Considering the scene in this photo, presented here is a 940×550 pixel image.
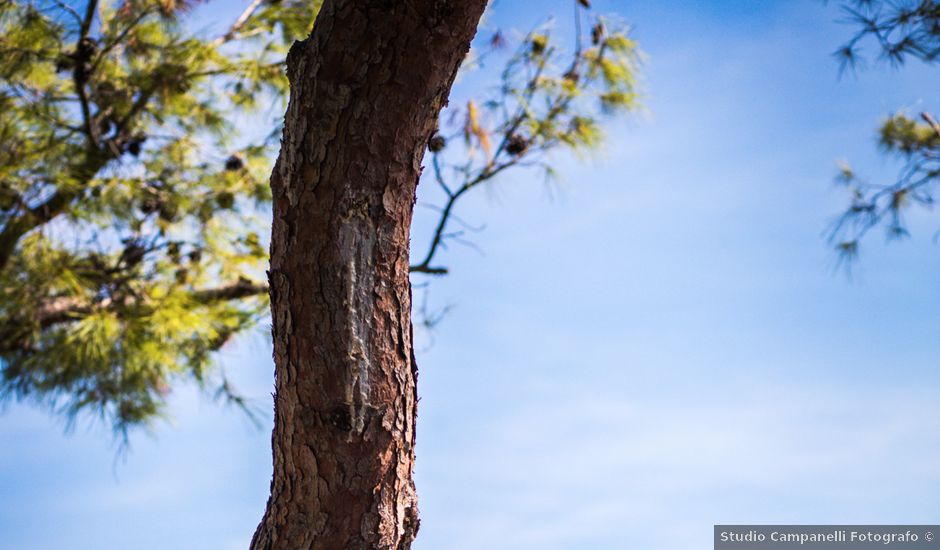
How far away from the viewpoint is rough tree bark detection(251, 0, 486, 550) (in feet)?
Result: 2.50

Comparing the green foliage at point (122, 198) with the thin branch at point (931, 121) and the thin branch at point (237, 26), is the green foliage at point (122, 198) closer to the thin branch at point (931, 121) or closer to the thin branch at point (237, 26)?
the thin branch at point (237, 26)

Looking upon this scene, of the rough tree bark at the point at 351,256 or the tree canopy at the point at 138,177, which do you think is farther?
the tree canopy at the point at 138,177

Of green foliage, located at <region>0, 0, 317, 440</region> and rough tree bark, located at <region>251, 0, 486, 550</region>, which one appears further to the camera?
green foliage, located at <region>0, 0, 317, 440</region>

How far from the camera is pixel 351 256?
793 mm

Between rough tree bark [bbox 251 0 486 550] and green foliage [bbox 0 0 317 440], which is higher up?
green foliage [bbox 0 0 317 440]

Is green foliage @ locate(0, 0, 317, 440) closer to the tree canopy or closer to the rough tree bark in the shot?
the tree canopy

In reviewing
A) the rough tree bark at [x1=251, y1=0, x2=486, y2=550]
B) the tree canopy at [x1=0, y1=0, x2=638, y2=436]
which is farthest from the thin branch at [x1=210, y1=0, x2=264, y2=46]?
the rough tree bark at [x1=251, y1=0, x2=486, y2=550]

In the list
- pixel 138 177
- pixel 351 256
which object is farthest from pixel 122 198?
pixel 351 256

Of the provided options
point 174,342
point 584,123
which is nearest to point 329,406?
point 584,123

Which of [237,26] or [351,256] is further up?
[237,26]

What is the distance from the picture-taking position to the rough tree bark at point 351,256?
2.50 ft

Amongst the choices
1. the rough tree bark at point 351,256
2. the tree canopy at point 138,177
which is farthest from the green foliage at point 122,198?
the rough tree bark at point 351,256

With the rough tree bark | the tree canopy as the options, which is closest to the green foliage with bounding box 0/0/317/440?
the tree canopy

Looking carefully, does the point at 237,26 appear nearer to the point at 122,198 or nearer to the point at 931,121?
the point at 122,198
